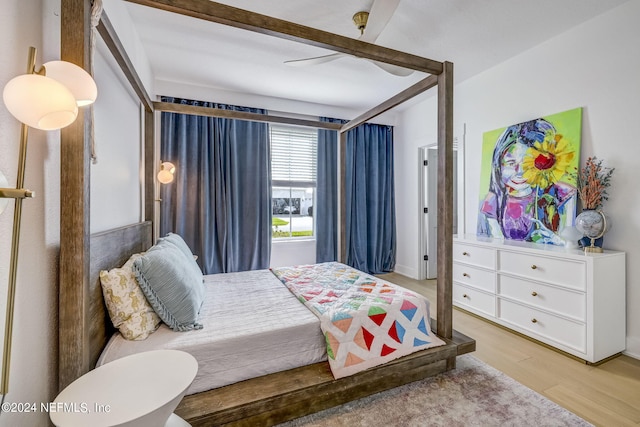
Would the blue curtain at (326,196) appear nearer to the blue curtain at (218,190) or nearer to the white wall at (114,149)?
the blue curtain at (218,190)

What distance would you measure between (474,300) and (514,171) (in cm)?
142

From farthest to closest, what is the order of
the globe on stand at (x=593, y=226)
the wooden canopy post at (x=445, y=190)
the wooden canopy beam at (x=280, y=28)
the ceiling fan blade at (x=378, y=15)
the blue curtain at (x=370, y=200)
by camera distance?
the blue curtain at (x=370, y=200) → the globe on stand at (x=593, y=226) → the wooden canopy post at (x=445, y=190) → the ceiling fan blade at (x=378, y=15) → the wooden canopy beam at (x=280, y=28)

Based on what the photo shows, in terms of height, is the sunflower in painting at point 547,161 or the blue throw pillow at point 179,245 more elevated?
the sunflower in painting at point 547,161

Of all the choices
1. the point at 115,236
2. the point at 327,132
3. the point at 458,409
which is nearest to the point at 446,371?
the point at 458,409

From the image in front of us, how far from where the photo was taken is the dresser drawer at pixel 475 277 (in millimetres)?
2822

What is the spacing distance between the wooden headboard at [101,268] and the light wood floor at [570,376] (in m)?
2.50

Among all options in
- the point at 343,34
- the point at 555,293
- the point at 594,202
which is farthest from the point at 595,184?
the point at 343,34

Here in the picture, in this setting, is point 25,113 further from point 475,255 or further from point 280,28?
point 475,255

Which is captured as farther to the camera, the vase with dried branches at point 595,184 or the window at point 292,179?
the window at point 292,179

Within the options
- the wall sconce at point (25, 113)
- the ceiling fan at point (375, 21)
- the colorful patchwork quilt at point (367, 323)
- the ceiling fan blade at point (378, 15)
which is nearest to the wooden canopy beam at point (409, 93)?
the ceiling fan at point (375, 21)

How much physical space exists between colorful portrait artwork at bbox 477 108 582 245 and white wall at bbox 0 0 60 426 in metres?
3.55

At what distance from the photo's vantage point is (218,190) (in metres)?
3.70

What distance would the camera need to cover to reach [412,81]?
3.61 meters

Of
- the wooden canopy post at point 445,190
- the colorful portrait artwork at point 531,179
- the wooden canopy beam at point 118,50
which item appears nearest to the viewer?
the wooden canopy beam at point 118,50
